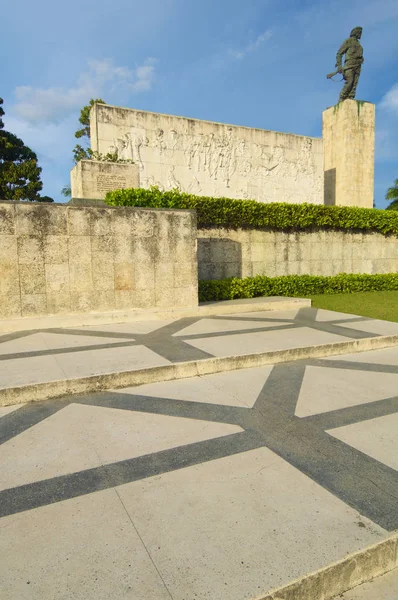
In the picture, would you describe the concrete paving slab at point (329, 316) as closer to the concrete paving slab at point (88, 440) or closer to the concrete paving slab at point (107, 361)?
the concrete paving slab at point (107, 361)

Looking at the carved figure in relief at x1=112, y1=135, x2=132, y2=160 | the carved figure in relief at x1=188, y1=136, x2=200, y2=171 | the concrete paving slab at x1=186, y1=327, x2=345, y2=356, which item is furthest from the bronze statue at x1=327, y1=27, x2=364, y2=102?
the concrete paving slab at x1=186, y1=327, x2=345, y2=356

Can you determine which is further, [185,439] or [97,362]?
[97,362]

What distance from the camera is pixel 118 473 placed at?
2.50m

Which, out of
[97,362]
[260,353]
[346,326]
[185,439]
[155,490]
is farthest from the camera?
[346,326]

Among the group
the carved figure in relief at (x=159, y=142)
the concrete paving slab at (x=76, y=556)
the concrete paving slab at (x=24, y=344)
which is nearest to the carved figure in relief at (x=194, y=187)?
the carved figure in relief at (x=159, y=142)

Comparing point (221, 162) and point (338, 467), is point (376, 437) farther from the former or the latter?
point (221, 162)

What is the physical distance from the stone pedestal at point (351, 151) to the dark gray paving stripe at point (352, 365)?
57.2ft

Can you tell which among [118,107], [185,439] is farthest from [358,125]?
Answer: [185,439]

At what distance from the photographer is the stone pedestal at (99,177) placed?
11.1 metres

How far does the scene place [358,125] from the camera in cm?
2023

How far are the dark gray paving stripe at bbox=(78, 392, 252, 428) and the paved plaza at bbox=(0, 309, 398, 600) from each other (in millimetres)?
20

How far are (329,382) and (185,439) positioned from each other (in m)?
2.14

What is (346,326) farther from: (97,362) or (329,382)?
(97,362)

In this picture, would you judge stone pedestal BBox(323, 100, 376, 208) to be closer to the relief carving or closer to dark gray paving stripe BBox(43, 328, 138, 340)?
the relief carving
